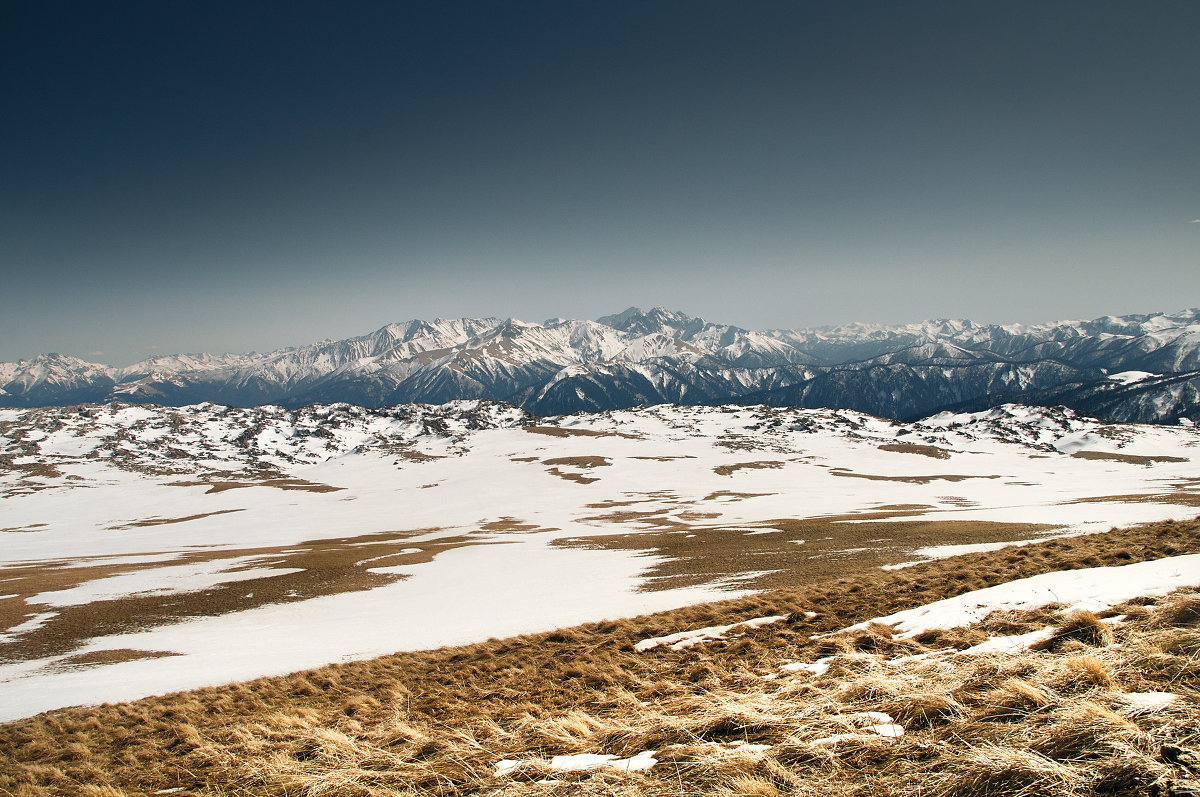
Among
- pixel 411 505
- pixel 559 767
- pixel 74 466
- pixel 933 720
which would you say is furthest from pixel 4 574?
pixel 74 466

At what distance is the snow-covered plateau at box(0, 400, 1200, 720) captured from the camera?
2080 cm

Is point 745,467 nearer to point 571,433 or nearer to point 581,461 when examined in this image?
point 581,461

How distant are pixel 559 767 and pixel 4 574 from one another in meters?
62.6

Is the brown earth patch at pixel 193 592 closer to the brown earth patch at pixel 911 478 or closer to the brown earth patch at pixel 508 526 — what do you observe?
the brown earth patch at pixel 508 526

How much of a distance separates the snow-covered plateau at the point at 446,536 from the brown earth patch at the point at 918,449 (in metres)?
1.86

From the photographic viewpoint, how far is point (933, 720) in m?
5.03

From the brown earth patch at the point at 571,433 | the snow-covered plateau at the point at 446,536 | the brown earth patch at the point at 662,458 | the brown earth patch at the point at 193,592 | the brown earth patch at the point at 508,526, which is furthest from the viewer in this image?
the brown earth patch at the point at 571,433

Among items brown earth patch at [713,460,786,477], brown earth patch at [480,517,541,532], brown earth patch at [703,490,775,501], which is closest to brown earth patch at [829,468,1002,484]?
brown earth patch at [713,460,786,477]

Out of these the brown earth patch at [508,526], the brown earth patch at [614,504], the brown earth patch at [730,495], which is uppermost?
the brown earth patch at [508,526]

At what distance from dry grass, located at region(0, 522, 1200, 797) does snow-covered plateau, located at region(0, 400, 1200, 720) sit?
176 inches

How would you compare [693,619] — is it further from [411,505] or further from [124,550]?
[411,505]

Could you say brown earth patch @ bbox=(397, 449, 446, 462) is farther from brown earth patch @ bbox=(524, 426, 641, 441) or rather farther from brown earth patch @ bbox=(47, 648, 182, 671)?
brown earth patch @ bbox=(47, 648, 182, 671)

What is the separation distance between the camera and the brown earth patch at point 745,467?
11000cm

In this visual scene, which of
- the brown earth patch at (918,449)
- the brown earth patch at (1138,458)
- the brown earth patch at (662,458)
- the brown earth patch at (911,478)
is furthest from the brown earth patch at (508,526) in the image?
the brown earth patch at (1138,458)
